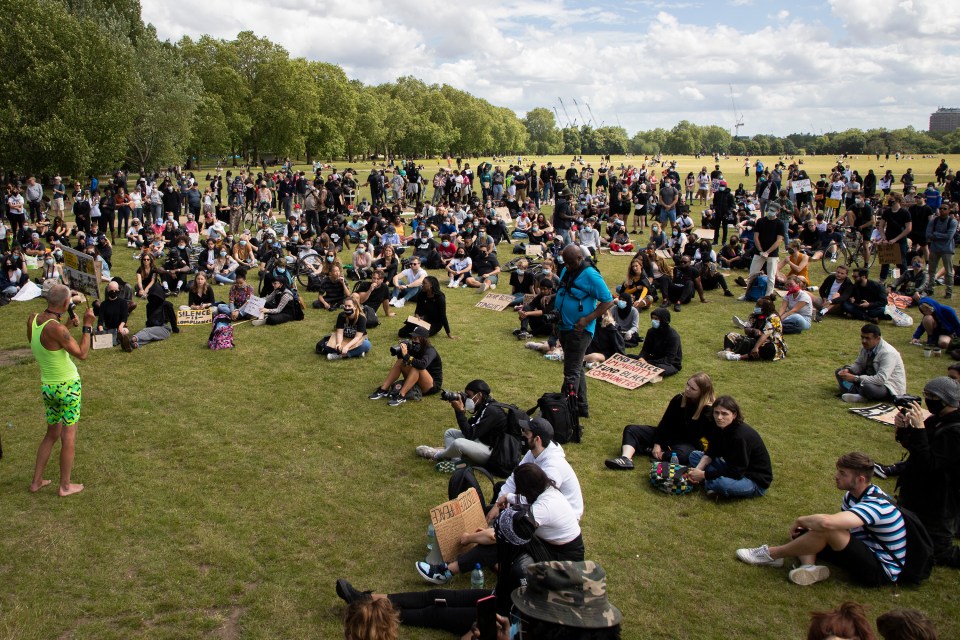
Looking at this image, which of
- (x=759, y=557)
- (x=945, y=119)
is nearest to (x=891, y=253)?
(x=759, y=557)

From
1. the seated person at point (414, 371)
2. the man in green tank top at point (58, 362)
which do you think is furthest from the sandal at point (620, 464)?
the man in green tank top at point (58, 362)

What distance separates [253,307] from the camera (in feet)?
46.9

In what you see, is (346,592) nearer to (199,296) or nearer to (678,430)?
(678,430)

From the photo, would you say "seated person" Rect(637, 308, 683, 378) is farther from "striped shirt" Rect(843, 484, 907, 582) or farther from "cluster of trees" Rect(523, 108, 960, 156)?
"cluster of trees" Rect(523, 108, 960, 156)

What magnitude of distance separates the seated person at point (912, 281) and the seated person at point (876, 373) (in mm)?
7029

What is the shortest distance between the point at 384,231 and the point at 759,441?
16.4m

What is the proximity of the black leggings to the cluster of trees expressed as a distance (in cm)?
11556

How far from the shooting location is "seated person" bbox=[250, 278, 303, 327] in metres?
14.1

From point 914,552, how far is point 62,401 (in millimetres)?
7573

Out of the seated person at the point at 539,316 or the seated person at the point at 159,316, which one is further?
the seated person at the point at 539,316

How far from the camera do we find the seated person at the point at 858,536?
548cm

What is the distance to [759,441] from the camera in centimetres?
698

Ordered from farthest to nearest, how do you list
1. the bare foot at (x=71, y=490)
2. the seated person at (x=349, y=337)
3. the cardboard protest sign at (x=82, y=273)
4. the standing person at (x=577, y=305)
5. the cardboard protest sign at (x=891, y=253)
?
the cardboard protest sign at (x=891, y=253)
the seated person at (x=349, y=337)
the cardboard protest sign at (x=82, y=273)
the standing person at (x=577, y=305)
the bare foot at (x=71, y=490)

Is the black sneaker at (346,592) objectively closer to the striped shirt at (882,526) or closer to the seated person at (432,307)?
the striped shirt at (882,526)
